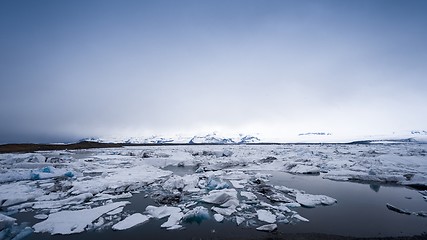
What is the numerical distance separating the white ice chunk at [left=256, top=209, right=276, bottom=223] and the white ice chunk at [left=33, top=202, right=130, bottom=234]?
3.94 meters

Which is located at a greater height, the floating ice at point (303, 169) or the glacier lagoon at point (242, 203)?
the floating ice at point (303, 169)

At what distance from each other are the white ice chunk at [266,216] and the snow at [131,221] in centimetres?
278

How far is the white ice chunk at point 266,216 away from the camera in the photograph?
18.2 feet

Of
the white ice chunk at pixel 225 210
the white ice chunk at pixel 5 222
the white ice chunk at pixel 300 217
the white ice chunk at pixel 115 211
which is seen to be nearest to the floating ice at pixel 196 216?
the white ice chunk at pixel 225 210

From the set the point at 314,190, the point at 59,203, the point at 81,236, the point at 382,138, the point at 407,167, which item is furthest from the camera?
the point at 382,138

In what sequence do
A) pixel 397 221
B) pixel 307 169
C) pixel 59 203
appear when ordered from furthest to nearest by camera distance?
pixel 307 169 < pixel 59 203 < pixel 397 221

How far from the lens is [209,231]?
16.3 ft

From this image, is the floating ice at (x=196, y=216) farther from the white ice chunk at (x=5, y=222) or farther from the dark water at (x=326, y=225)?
the white ice chunk at (x=5, y=222)

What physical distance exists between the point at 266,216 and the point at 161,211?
8.82ft

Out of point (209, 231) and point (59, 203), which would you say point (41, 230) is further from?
point (209, 231)

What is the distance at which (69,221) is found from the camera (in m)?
5.42

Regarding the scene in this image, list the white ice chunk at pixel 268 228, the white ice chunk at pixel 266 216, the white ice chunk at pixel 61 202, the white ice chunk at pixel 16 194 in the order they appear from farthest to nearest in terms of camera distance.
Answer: the white ice chunk at pixel 16 194, the white ice chunk at pixel 61 202, the white ice chunk at pixel 266 216, the white ice chunk at pixel 268 228

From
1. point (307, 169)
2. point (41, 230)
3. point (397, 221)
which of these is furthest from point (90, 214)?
point (307, 169)

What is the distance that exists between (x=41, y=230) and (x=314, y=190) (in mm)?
8531
